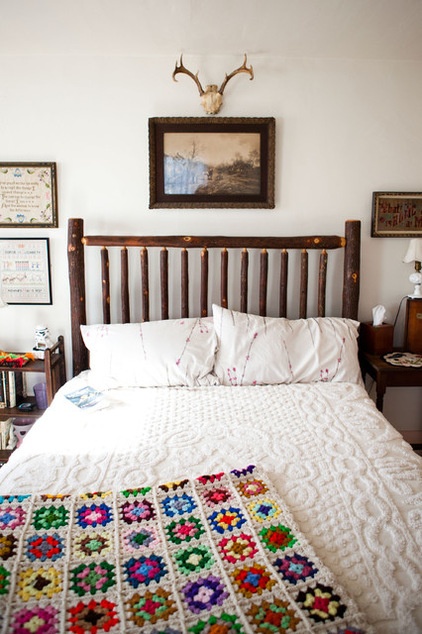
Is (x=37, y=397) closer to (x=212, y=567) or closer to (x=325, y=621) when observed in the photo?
(x=212, y=567)

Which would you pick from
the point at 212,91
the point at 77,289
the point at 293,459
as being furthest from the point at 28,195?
the point at 293,459

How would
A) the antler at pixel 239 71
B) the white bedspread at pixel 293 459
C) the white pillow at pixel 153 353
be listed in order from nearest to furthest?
the white bedspread at pixel 293 459 → the white pillow at pixel 153 353 → the antler at pixel 239 71

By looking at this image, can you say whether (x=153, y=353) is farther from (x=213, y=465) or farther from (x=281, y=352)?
(x=213, y=465)

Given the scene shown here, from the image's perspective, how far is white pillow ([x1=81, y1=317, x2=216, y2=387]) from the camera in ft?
7.72

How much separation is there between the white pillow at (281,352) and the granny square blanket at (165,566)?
1.00m

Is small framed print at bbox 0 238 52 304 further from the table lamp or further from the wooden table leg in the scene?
the table lamp

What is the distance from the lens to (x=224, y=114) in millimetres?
2654

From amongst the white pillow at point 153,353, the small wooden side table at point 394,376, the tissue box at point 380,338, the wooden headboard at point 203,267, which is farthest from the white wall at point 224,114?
the small wooden side table at point 394,376

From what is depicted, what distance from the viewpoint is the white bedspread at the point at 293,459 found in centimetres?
113

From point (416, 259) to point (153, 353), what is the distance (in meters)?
1.54

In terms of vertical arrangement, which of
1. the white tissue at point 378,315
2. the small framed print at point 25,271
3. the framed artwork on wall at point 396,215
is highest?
the framed artwork on wall at point 396,215

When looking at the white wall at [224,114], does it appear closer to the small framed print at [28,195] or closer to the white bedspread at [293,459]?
the small framed print at [28,195]

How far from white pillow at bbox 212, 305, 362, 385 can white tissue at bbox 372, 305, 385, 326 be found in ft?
0.87

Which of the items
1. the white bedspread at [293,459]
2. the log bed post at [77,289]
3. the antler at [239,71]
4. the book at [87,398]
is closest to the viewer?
the white bedspread at [293,459]
